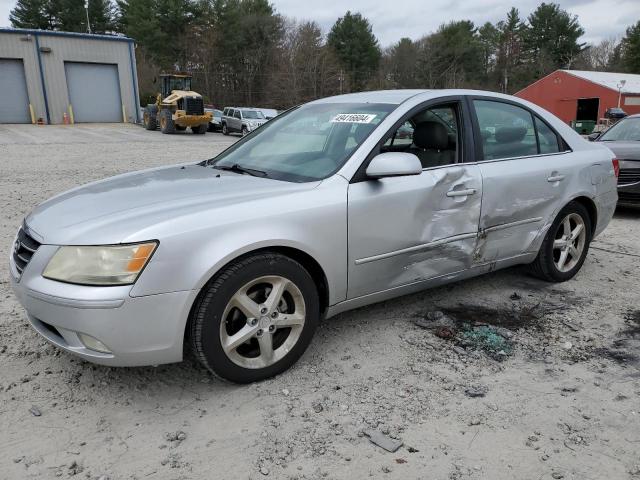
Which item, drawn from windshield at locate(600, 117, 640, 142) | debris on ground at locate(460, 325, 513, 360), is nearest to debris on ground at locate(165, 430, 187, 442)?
debris on ground at locate(460, 325, 513, 360)

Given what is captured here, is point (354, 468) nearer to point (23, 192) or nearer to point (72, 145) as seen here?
point (23, 192)

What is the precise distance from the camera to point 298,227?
9.34 feet

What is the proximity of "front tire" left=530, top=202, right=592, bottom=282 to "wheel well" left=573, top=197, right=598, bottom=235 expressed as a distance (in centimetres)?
4

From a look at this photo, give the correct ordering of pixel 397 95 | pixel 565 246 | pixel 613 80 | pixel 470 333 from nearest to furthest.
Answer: pixel 470 333 < pixel 397 95 < pixel 565 246 < pixel 613 80

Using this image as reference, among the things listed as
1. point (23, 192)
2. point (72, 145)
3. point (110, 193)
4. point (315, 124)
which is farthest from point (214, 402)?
point (72, 145)

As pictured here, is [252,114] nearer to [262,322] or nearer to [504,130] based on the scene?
[504,130]

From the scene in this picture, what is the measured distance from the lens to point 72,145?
19844 mm

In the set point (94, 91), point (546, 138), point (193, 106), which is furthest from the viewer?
point (94, 91)

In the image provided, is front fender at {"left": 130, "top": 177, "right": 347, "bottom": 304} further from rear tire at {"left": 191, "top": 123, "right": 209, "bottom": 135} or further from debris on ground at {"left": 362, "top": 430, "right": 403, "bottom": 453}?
rear tire at {"left": 191, "top": 123, "right": 209, "bottom": 135}

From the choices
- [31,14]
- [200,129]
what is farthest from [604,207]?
[31,14]

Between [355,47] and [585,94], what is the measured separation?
2714cm

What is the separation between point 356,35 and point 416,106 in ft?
196

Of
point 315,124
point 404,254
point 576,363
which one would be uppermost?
point 315,124

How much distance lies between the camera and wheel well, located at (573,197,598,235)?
4.48 metres
